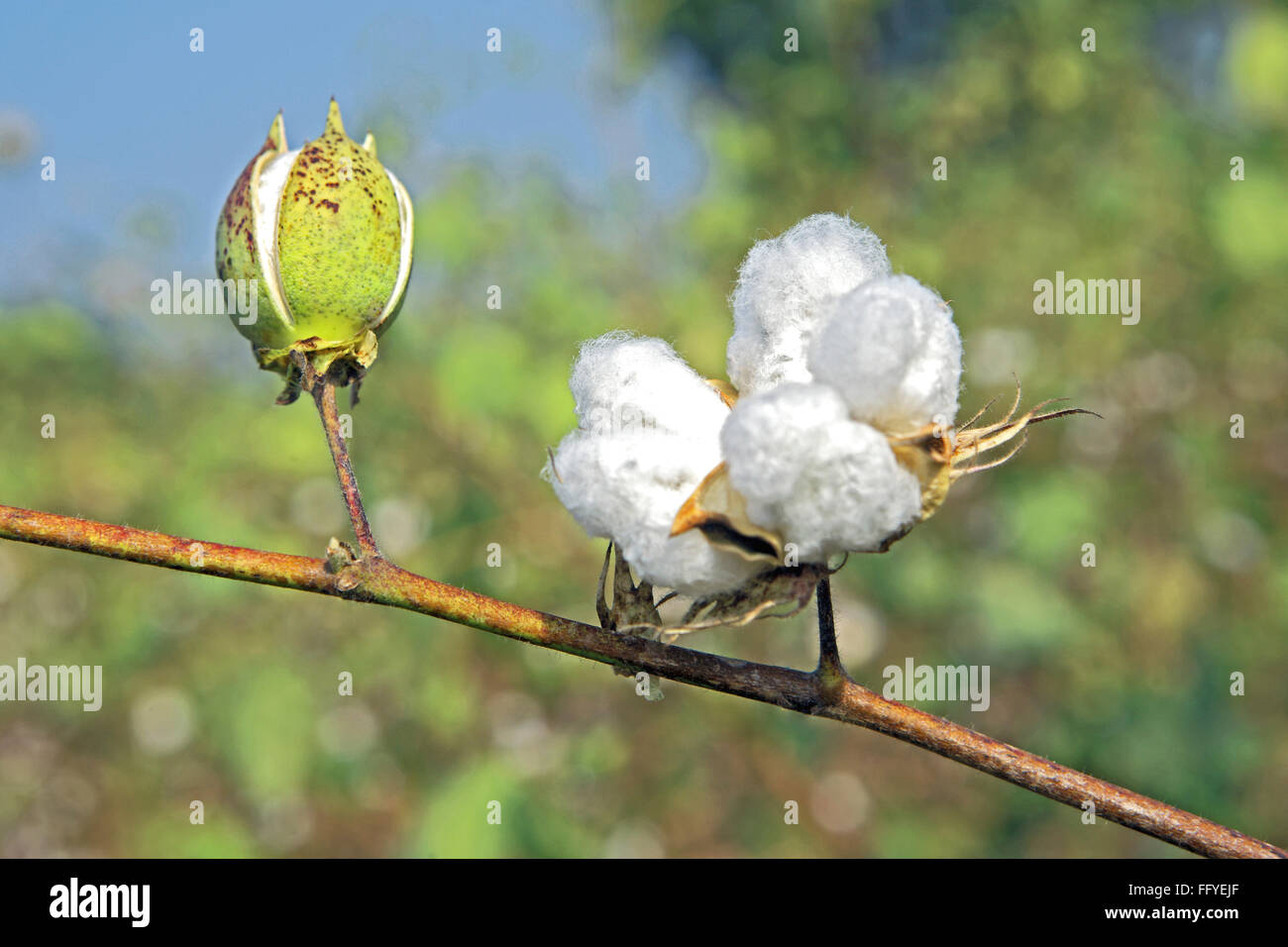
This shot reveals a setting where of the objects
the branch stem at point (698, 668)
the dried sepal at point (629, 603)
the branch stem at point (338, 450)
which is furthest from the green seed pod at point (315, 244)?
the dried sepal at point (629, 603)

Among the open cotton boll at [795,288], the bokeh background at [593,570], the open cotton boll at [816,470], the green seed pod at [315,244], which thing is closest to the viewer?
the open cotton boll at [816,470]

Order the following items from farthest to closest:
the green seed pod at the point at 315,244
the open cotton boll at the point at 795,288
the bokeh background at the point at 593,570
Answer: the bokeh background at the point at 593,570 → the green seed pod at the point at 315,244 → the open cotton boll at the point at 795,288

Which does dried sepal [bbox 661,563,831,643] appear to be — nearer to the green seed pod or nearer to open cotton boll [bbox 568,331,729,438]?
open cotton boll [bbox 568,331,729,438]

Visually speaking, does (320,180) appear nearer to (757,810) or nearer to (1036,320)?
(757,810)

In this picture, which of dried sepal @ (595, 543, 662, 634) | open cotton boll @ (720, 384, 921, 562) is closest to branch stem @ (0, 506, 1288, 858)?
dried sepal @ (595, 543, 662, 634)

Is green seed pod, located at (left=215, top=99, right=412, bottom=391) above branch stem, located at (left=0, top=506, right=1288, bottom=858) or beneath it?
above

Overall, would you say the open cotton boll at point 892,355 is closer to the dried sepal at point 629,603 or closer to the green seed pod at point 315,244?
the dried sepal at point 629,603
